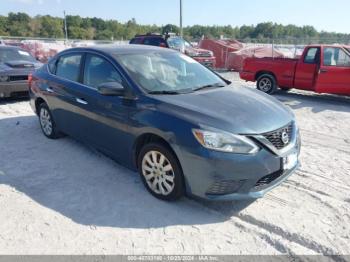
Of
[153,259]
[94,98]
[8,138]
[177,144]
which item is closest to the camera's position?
[153,259]

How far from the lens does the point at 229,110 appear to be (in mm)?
3467

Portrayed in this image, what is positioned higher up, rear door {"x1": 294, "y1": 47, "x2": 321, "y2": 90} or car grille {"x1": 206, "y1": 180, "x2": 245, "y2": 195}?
rear door {"x1": 294, "y1": 47, "x2": 321, "y2": 90}

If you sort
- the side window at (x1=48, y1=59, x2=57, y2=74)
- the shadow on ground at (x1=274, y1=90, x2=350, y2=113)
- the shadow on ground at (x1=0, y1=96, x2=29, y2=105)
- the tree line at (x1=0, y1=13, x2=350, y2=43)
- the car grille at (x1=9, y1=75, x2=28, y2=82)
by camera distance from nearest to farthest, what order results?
the side window at (x1=48, y1=59, x2=57, y2=74) → the car grille at (x1=9, y1=75, x2=28, y2=82) → the shadow on ground at (x1=274, y1=90, x2=350, y2=113) → the shadow on ground at (x1=0, y1=96, x2=29, y2=105) → the tree line at (x1=0, y1=13, x2=350, y2=43)

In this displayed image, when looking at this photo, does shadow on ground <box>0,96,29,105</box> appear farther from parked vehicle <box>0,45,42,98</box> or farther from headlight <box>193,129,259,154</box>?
headlight <box>193,129,259,154</box>

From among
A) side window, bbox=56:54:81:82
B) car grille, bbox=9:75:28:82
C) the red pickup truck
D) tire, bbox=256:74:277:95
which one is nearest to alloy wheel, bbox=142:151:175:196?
side window, bbox=56:54:81:82

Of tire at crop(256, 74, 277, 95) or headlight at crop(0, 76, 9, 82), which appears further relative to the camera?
tire at crop(256, 74, 277, 95)

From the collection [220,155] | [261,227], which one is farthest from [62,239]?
[261,227]

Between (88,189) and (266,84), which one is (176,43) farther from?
(88,189)

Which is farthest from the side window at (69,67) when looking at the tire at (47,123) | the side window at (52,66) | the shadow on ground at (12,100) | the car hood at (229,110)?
the shadow on ground at (12,100)

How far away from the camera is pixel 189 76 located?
14.4ft

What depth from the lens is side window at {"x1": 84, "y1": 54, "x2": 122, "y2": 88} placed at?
4.07 metres

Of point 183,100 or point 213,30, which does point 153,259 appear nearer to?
point 183,100

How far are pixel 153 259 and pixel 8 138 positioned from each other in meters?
4.26

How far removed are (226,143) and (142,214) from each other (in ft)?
3.91
